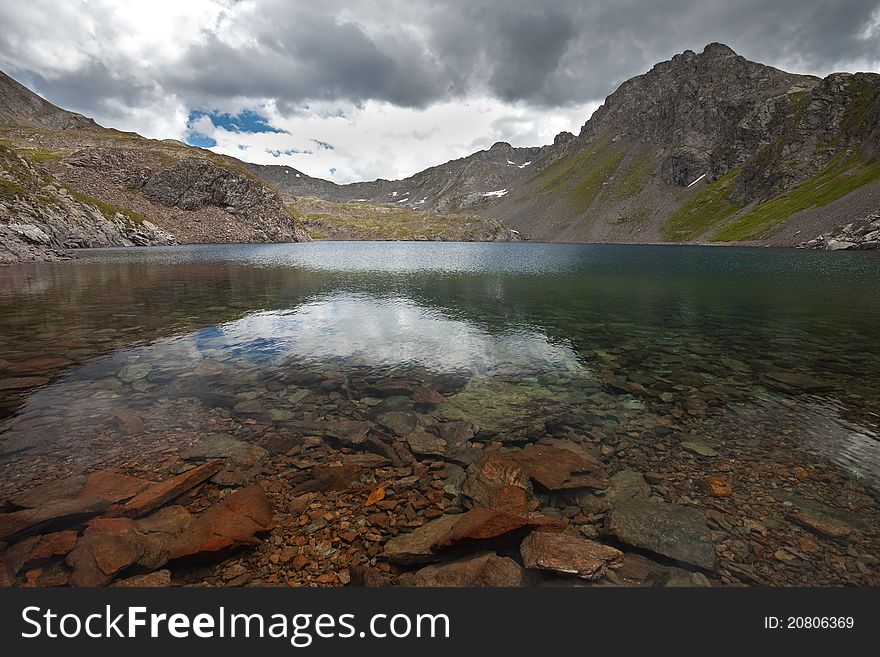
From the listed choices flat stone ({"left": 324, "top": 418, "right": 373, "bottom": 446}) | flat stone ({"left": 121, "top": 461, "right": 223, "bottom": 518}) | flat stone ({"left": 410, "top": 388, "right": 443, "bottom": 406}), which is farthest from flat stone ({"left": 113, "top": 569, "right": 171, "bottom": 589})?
flat stone ({"left": 410, "top": 388, "right": 443, "bottom": 406})

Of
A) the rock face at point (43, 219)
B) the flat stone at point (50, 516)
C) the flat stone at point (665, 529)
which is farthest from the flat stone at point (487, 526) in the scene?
the rock face at point (43, 219)

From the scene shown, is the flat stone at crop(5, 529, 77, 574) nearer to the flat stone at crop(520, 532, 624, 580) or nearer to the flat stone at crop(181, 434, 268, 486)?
the flat stone at crop(181, 434, 268, 486)

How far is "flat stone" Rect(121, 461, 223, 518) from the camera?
954 cm

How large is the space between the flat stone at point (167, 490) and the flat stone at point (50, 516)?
626mm

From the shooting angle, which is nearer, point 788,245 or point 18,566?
point 18,566

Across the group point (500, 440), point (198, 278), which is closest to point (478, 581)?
point (500, 440)

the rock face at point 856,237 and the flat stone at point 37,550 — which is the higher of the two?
the rock face at point 856,237

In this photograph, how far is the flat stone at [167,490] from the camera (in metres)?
9.54

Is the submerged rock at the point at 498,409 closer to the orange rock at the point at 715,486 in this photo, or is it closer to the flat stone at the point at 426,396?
the flat stone at the point at 426,396

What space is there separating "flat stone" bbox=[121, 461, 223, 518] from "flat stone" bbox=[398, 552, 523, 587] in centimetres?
652

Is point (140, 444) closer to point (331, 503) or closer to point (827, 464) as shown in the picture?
point (331, 503)

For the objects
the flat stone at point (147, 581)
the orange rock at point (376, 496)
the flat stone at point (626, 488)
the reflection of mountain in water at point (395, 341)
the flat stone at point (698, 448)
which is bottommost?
the orange rock at point (376, 496)

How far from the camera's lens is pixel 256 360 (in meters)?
21.6

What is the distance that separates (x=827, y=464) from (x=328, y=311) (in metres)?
33.6
